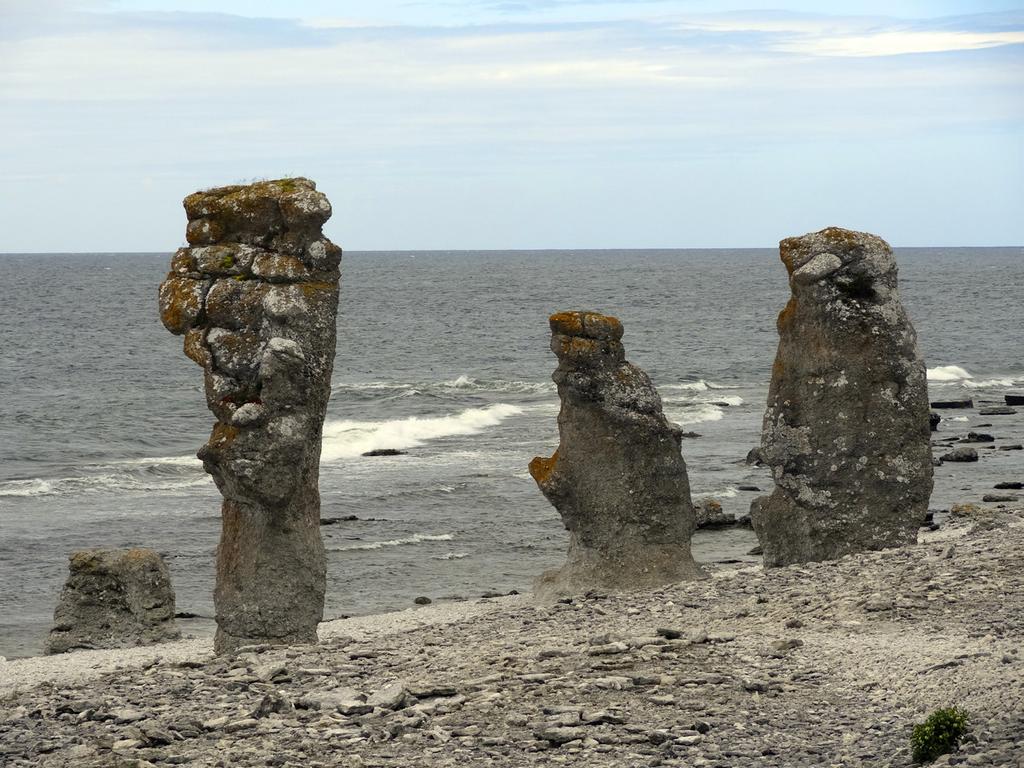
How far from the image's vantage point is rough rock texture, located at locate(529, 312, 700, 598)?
22.4 meters

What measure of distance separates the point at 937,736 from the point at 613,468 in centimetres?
1169

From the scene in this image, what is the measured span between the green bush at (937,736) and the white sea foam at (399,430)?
124 ft

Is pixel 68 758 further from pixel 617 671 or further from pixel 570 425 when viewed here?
pixel 570 425

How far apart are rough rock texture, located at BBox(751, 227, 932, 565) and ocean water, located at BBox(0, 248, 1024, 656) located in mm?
9532

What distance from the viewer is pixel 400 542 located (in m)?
34.3

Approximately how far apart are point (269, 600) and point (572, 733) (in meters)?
7.54

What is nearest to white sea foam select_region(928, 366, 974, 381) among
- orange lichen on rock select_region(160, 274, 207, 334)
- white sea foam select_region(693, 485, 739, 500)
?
white sea foam select_region(693, 485, 739, 500)

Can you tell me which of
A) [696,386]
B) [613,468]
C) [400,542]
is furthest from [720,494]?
[696,386]

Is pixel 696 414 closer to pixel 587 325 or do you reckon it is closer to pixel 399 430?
pixel 399 430

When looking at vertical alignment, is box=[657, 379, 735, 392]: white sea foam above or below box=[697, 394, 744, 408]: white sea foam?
above

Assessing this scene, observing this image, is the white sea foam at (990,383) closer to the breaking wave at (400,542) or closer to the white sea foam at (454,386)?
the white sea foam at (454,386)

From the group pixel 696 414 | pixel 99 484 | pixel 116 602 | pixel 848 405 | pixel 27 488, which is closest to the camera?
pixel 848 405

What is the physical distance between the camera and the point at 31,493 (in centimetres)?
4194

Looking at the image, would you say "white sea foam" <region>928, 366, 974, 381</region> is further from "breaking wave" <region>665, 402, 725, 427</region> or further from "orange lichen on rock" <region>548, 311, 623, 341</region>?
"orange lichen on rock" <region>548, 311, 623, 341</region>
